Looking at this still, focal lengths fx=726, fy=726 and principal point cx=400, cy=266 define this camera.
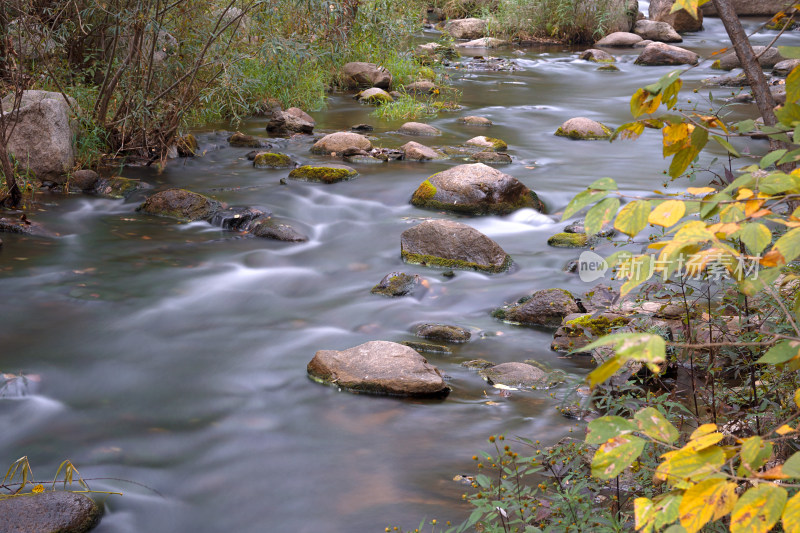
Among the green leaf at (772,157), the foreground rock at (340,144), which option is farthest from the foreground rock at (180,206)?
the green leaf at (772,157)

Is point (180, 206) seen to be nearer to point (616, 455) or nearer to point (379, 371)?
point (379, 371)

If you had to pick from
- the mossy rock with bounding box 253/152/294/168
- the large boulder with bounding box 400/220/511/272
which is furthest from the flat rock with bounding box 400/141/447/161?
the large boulder with bounding box 400/220/511/272

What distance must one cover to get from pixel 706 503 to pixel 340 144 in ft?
27.7

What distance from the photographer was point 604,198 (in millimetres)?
1406

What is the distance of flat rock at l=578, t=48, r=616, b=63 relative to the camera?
57.7 feet

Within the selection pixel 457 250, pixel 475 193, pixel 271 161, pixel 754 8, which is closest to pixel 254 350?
pixel 457 250

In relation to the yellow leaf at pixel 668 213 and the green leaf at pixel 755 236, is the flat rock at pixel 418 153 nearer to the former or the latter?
the yellow leaf at pixel 668 213

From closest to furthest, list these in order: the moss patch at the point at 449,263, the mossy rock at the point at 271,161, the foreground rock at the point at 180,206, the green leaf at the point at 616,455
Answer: the green leaf at the point at 616,455
the moss patch at the point at 449,263
the foreground rock at the point at 180,206
the mossy rock at the point at 271,161

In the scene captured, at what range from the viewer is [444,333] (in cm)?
471

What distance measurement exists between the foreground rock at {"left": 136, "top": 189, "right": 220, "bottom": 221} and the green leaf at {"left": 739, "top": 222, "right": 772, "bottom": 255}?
6264mm

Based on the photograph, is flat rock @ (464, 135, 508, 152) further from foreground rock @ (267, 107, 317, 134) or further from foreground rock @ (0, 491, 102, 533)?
foreground rock @ (0, 491, 102, 533)

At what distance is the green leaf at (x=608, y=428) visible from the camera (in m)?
1.33

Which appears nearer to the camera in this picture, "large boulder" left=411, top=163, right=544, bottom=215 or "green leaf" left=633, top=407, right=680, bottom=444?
"green leaf" left=633, top=407, right=680, bottom=444

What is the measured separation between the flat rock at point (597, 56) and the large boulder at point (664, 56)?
822 mm
